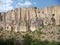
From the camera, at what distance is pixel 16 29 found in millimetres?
78750

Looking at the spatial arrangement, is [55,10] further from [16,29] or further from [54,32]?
[54,32]

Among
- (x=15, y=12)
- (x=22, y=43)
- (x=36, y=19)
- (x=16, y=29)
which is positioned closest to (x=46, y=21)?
(x=36, y=19)

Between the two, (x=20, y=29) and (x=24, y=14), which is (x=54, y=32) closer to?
(x=20, y=29)

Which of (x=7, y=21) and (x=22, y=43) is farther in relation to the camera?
(x=7, y=21)

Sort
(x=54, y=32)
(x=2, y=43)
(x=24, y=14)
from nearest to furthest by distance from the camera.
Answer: (x=2, y=43), (x=54, y=32), (x=24, y=14)

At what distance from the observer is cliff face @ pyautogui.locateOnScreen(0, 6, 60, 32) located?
74.0 metres

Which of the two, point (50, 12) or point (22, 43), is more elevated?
point (50, 12)

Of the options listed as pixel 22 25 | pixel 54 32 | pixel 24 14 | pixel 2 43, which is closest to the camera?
pixel 2 43

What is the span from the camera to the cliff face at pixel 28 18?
243 ft

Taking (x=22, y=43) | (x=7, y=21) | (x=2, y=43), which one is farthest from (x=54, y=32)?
(x=7, y=21)

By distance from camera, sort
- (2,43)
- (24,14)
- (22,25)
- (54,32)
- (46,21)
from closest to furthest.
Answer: (2,43), (54,32), (46,21), (22,25), (24,14)

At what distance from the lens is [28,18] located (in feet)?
270

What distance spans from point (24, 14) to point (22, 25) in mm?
8356

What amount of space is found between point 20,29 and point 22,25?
6.67 ft
